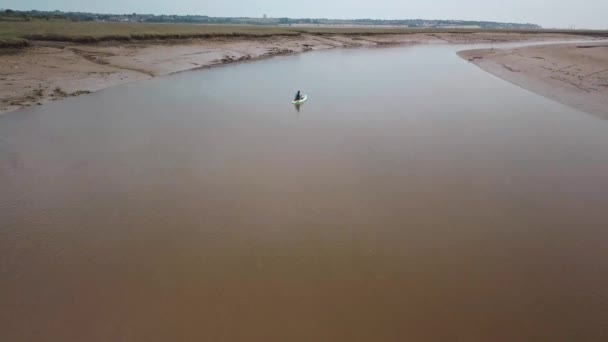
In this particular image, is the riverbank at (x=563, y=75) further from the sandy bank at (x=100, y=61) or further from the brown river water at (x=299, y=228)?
the sandy bank at (x=100, y=61)

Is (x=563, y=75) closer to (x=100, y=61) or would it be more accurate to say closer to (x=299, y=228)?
(x=299, y=228)

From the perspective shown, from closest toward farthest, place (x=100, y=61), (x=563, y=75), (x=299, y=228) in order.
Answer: (x=299, y=228), (x=563, y=75), (x=100, y=61)

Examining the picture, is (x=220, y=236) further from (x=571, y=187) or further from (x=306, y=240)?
(x=571, y=187)

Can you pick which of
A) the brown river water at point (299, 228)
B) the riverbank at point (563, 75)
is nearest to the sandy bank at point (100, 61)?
the brown river water at point (299, 228)

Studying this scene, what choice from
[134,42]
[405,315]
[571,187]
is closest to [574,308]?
[405,315]

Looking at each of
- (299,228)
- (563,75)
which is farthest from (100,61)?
(563,75)

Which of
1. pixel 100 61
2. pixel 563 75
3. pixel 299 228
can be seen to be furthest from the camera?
pixel 100 61
